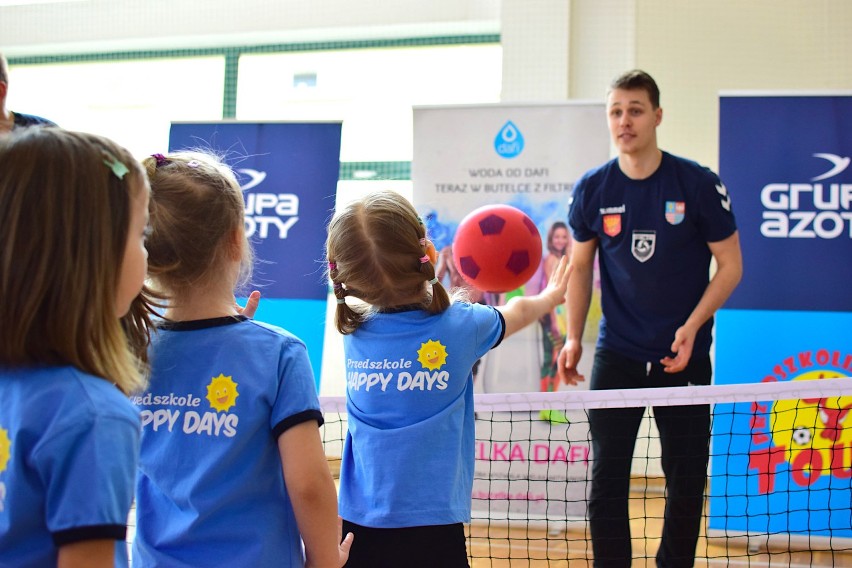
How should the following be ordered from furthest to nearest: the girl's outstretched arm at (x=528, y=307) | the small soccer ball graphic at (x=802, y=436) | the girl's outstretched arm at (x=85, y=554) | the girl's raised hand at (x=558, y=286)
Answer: the small soccer ball graphic at (x=802, y=436)
the girl's raised hand at (x=558, y=286)
the girl's outstretched arm at (x=528, y=307)
the girl's outstretched arm at (x=85, y=554)

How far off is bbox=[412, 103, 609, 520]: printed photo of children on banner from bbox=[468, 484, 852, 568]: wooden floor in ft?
0.58

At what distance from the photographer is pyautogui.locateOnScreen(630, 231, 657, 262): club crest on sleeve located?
12.6 ft

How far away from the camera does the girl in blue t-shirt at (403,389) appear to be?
2.22 m

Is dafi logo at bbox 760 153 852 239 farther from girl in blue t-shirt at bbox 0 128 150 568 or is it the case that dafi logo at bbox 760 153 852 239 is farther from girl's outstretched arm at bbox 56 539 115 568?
girl's outstretched arm at bbox 56 539 115 568

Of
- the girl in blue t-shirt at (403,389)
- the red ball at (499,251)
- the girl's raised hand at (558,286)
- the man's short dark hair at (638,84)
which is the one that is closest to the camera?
the girl in blue t-shirt at (403,389)

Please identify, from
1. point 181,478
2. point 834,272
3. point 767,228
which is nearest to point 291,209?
point 767,228

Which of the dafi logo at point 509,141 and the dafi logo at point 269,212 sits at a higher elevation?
the dafi logo at point 509,141

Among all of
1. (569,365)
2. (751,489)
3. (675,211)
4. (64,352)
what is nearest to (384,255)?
(64,352)

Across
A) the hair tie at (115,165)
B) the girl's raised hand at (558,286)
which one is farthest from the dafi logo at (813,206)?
the hair tie at (115,165)

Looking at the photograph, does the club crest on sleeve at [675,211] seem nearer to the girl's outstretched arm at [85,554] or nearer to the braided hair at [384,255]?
the braided hair at [384,255]

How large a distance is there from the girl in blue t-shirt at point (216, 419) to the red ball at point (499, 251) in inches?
62.7

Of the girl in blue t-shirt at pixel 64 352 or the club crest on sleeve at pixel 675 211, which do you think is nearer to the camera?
the girl in blue t-shirt at pixel 64 352

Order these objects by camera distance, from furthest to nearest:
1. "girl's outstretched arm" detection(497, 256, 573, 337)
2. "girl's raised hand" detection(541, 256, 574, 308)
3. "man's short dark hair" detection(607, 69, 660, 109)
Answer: "man's short dark hair" detection(607, 69, 660, 109) → "girl's raised hand" detection(541, 256, 574, 308) → "girl's outstretched arm" detection(497, 256, 573, 337)

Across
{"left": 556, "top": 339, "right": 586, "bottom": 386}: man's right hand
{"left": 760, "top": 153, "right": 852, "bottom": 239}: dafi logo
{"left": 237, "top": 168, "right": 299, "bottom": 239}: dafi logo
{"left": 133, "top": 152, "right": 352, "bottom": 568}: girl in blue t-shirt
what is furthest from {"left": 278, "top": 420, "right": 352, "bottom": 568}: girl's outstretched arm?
{"left": 760, "top": 153, "right": 852, "bottom": 239}: dafi logo
